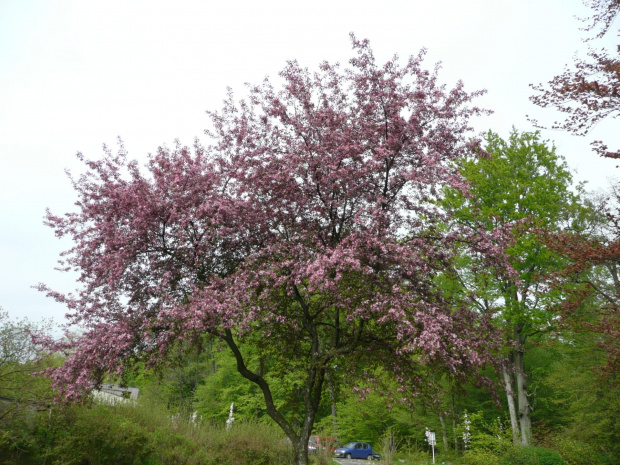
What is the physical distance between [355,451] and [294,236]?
25.1 meters

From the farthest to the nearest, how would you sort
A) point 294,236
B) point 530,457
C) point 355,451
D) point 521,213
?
point 355,451, point 521,213, point 530,457, point 294,236

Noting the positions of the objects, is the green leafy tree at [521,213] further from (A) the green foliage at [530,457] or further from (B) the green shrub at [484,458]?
(A) the green foliage at [530,457]

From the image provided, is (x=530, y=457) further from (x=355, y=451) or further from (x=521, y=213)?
(x=355, y=451)

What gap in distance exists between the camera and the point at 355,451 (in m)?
29.5

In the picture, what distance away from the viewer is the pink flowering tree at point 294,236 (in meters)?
8.49

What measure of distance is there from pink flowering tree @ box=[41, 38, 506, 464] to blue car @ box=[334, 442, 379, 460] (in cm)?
2149

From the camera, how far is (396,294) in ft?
27.1

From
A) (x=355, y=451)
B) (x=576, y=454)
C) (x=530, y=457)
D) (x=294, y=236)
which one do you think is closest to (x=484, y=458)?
(x=530, y=457)

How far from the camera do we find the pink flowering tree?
8.49 metres

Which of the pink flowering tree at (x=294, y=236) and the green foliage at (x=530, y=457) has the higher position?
the pink flowering tree at (x=294, y=236)

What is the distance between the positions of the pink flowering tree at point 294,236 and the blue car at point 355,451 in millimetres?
21494

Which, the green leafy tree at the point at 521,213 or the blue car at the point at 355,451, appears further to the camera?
the blue car at the point at 355,451

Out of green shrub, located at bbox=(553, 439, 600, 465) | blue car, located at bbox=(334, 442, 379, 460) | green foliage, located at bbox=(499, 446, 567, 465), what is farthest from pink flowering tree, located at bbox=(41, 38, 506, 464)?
blue car, located at bbox=(334, 442, 379, 460)

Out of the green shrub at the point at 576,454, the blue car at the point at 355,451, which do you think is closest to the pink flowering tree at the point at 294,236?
the green shrub at the point at 576,454
